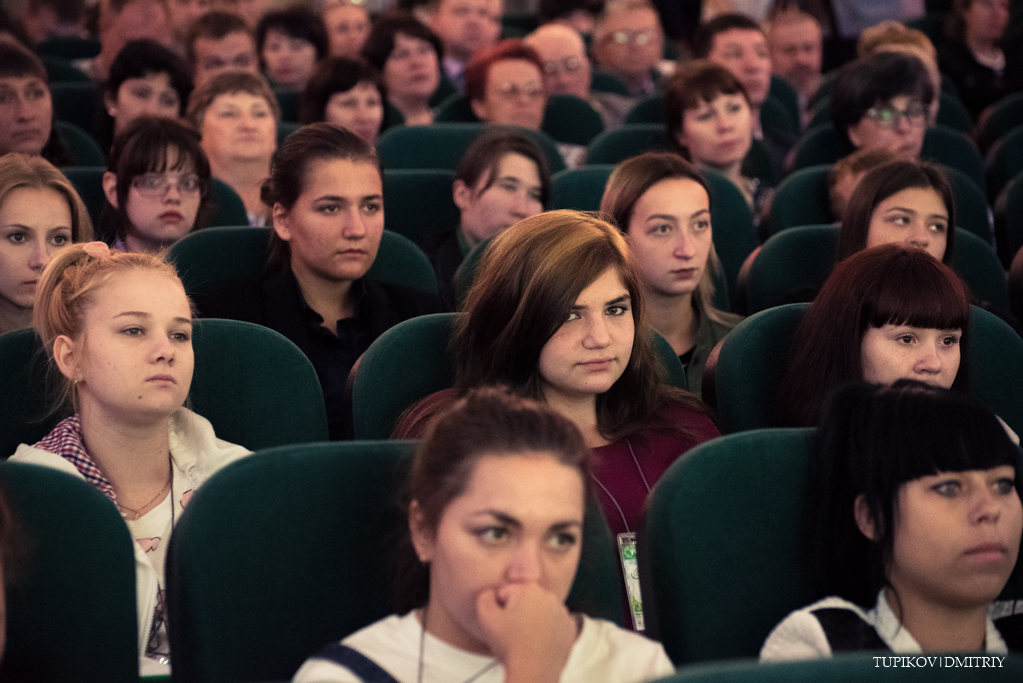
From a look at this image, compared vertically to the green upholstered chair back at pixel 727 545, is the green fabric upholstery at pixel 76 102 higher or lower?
higher

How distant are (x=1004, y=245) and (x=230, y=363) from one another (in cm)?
254

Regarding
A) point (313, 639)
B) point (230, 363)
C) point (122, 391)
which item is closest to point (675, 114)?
point (230, 363)

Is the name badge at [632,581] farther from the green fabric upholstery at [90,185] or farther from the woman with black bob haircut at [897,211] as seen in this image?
the green fabric upholstery at [90,185]

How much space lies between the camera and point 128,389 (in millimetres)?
1855

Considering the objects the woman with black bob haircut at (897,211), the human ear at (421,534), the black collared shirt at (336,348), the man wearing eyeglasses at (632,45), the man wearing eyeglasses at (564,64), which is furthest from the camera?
the man wearing eyeglasses at (632,45)

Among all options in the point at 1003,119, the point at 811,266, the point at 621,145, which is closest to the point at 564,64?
the point at 621,145

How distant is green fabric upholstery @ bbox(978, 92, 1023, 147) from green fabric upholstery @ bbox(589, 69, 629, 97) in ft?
5.59

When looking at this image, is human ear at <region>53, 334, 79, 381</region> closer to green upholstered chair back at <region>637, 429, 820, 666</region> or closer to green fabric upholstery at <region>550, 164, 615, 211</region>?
green upholstered chair back at <region>637, 429, 820, 666</region>

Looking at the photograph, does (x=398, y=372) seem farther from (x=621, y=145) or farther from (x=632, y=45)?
(x=632, y=45)

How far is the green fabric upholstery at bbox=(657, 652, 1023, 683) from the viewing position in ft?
3.22

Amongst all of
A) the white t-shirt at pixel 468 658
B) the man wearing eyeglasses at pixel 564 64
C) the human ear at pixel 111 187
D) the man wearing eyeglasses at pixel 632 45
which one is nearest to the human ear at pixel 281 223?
the human ear at pixel 111 187

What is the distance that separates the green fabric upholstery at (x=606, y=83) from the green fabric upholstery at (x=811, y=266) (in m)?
2.92

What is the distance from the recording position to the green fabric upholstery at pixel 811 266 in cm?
288

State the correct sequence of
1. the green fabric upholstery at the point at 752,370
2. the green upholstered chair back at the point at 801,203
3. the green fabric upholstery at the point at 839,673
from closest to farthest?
the green fabric upholstery at the point at 839,673
the green fabric upholstery at the point at 752,370
the green upholstered chair back at the point at 801,203
